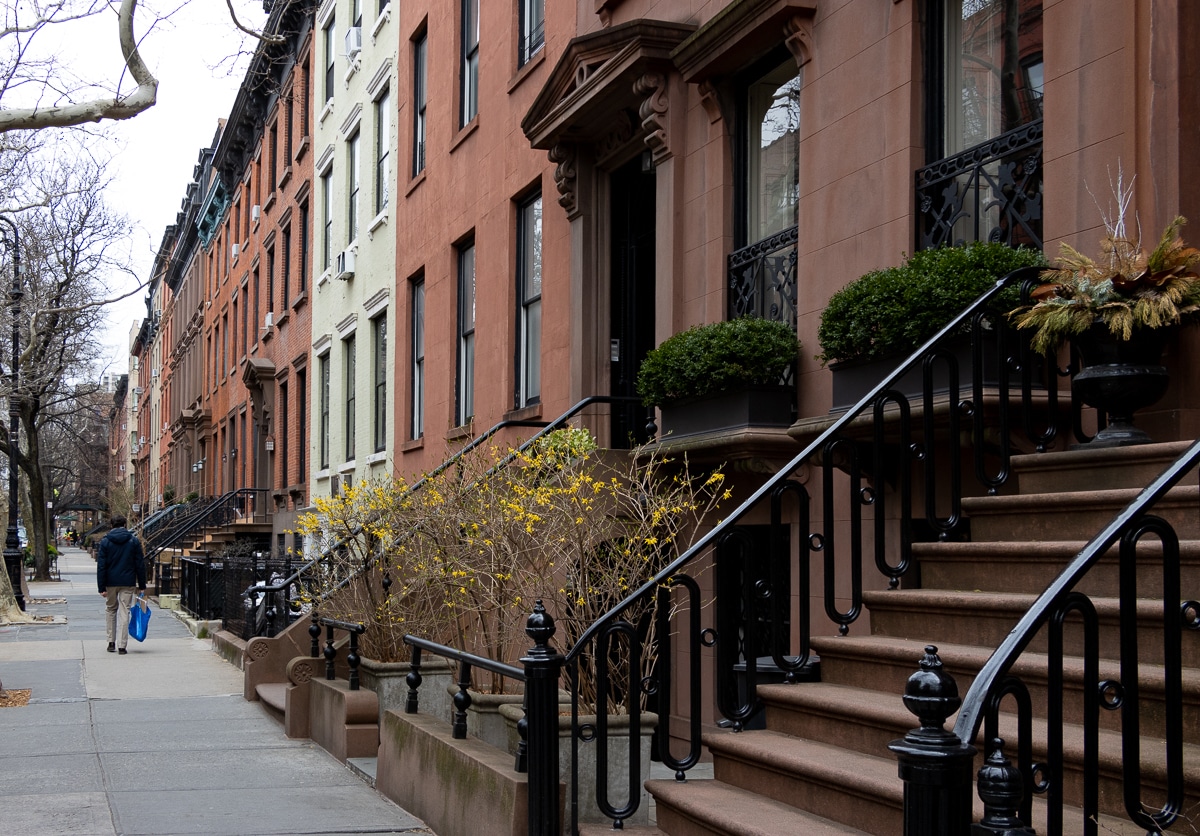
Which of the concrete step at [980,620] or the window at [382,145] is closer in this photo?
the concrete step at [980,620]

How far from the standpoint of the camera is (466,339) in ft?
55.8

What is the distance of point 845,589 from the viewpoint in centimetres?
879

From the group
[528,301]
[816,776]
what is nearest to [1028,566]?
[816,776]

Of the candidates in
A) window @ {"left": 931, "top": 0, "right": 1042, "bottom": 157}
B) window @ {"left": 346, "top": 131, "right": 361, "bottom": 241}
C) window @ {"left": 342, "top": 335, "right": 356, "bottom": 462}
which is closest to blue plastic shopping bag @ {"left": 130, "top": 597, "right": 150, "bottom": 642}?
window @ {"left": 342, "top": 335, "right": 356, "bottom": 462}

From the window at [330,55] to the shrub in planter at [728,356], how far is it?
17214mm

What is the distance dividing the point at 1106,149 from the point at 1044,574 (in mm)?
2267

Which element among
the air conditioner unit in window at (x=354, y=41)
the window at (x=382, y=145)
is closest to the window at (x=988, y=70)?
the window at (x=382, y=145)

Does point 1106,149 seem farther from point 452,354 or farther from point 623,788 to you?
point 452,354

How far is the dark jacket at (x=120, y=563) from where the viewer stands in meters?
18.8

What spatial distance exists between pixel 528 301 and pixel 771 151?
16.4 feet

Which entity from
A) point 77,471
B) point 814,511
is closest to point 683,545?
point 814,511

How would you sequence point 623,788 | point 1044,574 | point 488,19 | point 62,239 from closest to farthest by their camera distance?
point 1044,574 → point 623,788 → point 488,19 → point 62,239

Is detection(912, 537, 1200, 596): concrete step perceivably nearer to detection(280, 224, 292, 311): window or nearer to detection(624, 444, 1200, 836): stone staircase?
detection(624, 444, 1200, 836): stone staircase

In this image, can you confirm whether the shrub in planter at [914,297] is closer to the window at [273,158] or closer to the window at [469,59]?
the window at [469,59]
